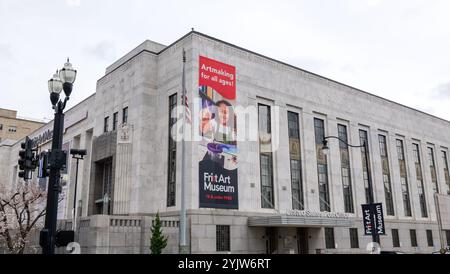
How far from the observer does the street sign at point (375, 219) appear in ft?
86.9

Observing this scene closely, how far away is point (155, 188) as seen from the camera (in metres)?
33.9

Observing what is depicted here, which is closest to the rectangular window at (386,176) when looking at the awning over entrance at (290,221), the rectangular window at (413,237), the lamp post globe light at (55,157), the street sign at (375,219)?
the rectangular window at (413,237)

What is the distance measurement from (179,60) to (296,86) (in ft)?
37.9

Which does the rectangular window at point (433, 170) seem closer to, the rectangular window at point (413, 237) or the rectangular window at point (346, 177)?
the rectangular window at point (413, 237)

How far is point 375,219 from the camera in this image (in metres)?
26.5

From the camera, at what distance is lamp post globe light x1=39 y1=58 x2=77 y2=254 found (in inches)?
493

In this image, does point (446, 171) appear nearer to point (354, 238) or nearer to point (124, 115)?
point (354, 238)

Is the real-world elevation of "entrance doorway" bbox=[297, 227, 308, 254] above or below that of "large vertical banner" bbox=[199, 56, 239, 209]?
below

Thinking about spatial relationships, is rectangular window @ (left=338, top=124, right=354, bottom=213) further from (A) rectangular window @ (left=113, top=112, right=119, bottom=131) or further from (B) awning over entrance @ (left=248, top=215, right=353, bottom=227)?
(A) rectangular window @ (left=113, top=112, right=119, bottom=131)

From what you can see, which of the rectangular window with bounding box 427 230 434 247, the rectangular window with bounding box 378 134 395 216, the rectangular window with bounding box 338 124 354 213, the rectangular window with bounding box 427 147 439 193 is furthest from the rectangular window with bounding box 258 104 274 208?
the rectangular window with bounding box 427 147 439 193

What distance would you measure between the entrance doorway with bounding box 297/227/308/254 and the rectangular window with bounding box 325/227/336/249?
2311 mm

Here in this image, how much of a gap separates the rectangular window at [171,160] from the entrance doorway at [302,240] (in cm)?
1125
